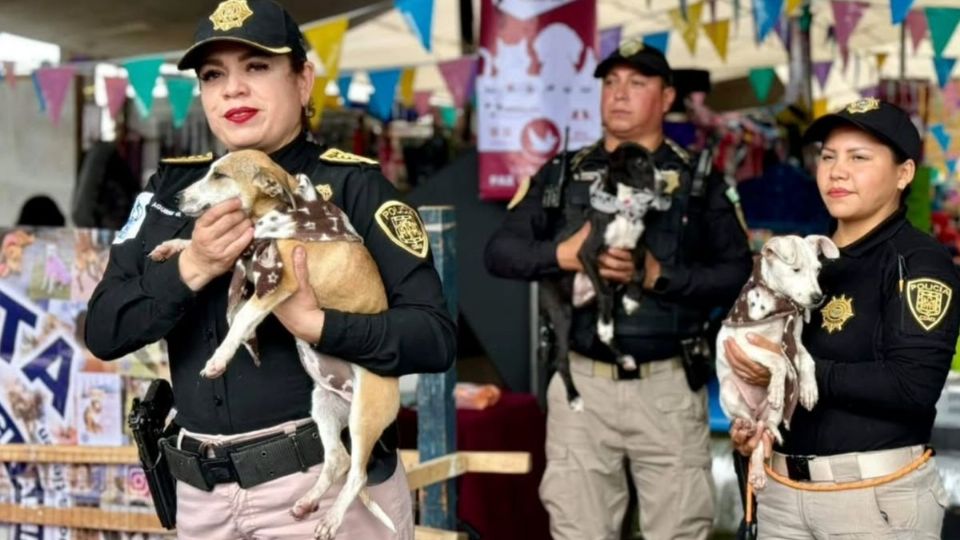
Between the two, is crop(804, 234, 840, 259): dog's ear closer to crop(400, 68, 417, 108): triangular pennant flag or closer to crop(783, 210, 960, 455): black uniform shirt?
crop(783, 210, 960, 455): black uniform shirt

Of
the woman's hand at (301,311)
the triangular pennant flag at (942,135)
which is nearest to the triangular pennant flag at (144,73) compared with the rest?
the woman's hand at (301,311)

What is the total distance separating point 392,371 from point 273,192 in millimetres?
367

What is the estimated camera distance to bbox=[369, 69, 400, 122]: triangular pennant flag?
802cm

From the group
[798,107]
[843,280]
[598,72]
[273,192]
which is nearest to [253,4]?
[273,192]

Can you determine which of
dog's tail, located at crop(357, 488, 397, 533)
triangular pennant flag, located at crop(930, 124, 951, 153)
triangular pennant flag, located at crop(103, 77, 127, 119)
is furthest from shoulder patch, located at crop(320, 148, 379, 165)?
triangular pennant flag, located at crop(930, 124, 951, 153)

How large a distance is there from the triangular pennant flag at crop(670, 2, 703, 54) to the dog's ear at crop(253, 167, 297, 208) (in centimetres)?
636

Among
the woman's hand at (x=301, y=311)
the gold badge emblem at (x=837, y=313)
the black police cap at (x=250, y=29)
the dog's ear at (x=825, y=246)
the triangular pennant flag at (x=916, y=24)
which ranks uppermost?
the triangular pennant flag at (x=916, y=24)

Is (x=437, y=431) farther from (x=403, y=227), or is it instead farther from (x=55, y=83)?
(x=55, y=83)

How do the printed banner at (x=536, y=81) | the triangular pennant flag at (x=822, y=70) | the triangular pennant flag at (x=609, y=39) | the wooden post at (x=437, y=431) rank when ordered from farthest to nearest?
the triangular pennant flag at (x=822, y=70) → the triangular pennant flag at (x=609, y=39) → the printed banner at (x=536, y=81) → the wooden post at (x=437, y=431)

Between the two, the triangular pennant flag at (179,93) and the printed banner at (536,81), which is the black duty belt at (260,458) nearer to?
the printed banner at (536,81)

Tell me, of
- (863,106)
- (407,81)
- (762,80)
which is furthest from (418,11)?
(762,80)

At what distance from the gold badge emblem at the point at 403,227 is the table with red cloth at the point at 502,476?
219 centimetres

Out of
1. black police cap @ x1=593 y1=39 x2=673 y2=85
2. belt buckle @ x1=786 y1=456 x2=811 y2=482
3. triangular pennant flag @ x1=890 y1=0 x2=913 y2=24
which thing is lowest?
belt buckle @ x1=786 y1=456 x2=811 y2=482

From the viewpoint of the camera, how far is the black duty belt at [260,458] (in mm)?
2102
